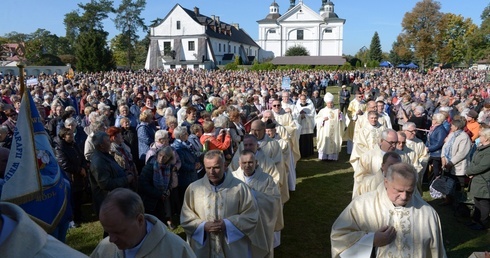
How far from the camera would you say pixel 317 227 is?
22.0ft

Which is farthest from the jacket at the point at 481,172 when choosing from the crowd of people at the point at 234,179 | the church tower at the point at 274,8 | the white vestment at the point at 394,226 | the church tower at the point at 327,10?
the church tower at the point at 274,8

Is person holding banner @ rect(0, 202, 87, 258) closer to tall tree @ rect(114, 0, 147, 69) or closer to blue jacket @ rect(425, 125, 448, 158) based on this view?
blue jacket @ rect(425, 125, 448, 158)

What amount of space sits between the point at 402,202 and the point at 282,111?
6.68 meters

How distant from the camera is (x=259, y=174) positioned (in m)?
4.73

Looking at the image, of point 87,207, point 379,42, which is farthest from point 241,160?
point 379,42

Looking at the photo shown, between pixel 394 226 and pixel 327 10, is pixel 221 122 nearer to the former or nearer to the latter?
pixel 394 226

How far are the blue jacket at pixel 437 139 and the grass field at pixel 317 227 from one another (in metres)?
0.99

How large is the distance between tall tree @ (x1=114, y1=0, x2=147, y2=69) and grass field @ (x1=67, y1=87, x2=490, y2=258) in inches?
2608

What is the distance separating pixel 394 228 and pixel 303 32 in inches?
3236

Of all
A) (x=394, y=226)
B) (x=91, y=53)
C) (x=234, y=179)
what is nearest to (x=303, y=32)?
(x=91, y=53)

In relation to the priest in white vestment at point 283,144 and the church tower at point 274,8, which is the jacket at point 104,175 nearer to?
the priest in white vestment at point 283,144

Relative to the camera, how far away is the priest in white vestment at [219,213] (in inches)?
157

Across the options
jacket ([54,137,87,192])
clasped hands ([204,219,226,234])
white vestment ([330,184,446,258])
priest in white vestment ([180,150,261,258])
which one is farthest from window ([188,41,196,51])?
white vestment ([330,184,446,258])

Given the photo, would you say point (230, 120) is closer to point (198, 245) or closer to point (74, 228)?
point (74, 228)
